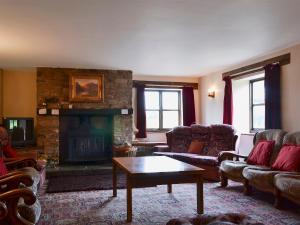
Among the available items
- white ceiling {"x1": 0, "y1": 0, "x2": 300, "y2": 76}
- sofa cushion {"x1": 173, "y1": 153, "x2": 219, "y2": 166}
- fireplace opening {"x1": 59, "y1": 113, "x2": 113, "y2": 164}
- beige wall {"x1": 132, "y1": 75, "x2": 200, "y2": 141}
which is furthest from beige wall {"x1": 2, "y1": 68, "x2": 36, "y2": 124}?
sofa cushion {"x1": 173, "y1": 153, "x2": 219, "y2": 166}

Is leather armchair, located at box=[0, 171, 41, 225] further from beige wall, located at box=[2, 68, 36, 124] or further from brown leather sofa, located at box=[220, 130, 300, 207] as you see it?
beige wall, located at box=[2, 68, 36, 124]

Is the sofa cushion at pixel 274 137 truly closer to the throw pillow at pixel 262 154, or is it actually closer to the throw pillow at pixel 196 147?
the throw pillow at pixel 262 154

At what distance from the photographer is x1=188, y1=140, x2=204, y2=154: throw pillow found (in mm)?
6500

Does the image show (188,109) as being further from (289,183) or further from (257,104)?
(289,183)

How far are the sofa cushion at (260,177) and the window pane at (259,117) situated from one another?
2.22 metres

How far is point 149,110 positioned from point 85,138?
1.92 m

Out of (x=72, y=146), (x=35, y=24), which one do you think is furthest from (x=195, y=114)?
(x=35, y=24)

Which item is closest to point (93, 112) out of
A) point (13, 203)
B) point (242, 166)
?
point (242, 166)

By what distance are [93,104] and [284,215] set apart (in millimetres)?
4745

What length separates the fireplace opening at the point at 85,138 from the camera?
7.01m

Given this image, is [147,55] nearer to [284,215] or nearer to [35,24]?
[35,24]

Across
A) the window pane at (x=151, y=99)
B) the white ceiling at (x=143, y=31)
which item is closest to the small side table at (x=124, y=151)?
the window pane at (x=151, y=99)

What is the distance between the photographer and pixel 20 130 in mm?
6730

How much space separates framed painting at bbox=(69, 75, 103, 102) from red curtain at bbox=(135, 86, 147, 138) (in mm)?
1095
